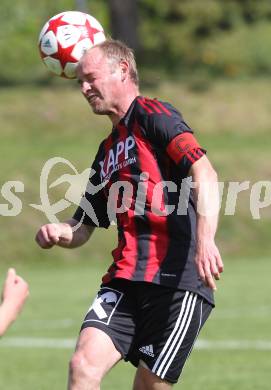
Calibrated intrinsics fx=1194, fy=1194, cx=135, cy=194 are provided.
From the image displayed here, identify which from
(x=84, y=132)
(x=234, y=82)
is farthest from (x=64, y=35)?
(x=234, y=82)

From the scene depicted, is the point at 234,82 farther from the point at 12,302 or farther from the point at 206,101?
the point at 12,302

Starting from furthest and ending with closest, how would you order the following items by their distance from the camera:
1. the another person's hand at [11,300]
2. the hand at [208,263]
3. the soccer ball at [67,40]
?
the soccer ball at [67,40] < the hand at [208,263] < the another person's hand at [11,300]

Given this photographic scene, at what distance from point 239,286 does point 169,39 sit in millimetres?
29428

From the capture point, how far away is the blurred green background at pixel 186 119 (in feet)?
34.6

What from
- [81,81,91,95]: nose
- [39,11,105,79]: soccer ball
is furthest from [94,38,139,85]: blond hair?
[39,11,105,79]: soccer ball

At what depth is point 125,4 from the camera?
111ft

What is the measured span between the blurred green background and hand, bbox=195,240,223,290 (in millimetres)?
2927

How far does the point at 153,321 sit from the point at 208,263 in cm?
58

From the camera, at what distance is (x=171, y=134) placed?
20.1 feet

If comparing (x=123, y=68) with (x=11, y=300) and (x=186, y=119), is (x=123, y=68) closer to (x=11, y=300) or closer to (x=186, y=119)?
(x=11, y=300)

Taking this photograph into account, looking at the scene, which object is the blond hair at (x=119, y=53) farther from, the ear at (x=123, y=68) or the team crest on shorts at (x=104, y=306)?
the team crest on shorts at (x=104, y=306)

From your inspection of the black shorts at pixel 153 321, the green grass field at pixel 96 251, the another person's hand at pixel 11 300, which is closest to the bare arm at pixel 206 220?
the black shorts at pixel 153 321

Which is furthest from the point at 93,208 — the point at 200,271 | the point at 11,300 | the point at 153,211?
the point at 11,300

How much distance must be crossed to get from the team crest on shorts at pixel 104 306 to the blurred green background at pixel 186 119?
8.49 feet
